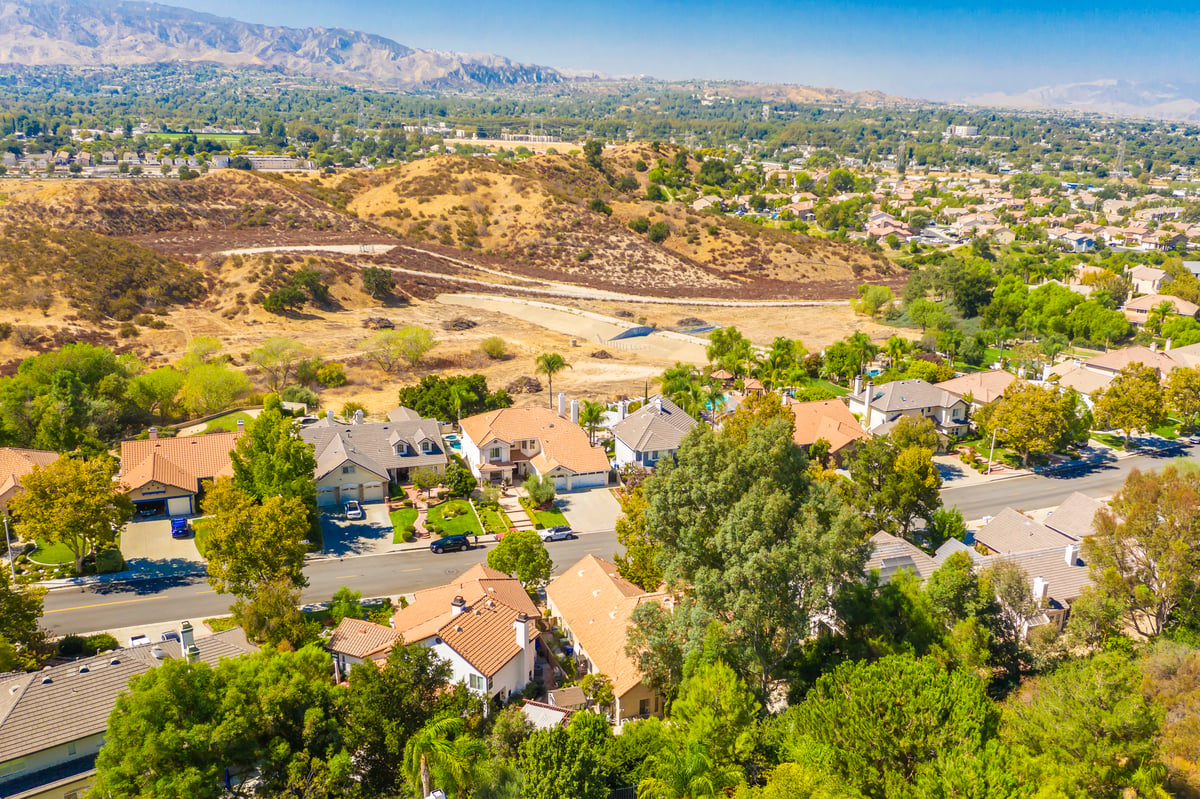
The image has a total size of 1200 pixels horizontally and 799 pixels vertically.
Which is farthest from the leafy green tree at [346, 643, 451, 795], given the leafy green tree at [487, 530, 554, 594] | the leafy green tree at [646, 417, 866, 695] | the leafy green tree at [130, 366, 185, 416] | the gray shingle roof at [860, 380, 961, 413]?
the gray shingle roof at [860, 380, 961, 413]

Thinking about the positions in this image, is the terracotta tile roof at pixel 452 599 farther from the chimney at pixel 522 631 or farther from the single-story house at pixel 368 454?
the single-story house at pixel 368 454

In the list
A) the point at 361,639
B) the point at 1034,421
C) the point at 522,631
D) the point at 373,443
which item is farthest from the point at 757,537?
the point at 1034,421

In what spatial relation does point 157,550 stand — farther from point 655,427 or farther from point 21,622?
point 655,427

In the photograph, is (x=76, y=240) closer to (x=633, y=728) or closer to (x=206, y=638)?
(x=206, y=638)

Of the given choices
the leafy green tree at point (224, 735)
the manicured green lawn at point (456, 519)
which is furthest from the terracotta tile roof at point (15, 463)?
the leafy green tree at point (224, 735)

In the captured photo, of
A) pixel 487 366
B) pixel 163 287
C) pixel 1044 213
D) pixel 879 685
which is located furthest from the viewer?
pixel 1044 213

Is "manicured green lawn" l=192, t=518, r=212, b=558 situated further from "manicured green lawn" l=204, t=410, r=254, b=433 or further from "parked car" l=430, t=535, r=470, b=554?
"manicured green lawn" l=204, t=410, r=254, b=433

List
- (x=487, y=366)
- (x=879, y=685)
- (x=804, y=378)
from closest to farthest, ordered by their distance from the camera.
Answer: (x=879, y=685) < (x=804, y=378) < (x=487, y=366)

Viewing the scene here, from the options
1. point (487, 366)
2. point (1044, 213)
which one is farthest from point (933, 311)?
point (1044, 213)
